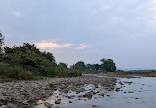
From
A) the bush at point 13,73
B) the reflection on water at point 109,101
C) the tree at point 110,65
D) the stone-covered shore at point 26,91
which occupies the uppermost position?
the tree at point 110,65

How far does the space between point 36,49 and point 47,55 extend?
7160mm

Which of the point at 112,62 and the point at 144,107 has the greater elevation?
the point at 112,62

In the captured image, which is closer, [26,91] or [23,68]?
[26,91]

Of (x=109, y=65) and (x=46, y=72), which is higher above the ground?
(x=109, y=65)

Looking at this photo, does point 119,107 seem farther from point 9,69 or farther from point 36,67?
point 36,67

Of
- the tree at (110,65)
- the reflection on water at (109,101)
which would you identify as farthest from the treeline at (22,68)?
the tree at (110,65)

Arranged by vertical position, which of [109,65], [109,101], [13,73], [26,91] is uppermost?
[109,65]

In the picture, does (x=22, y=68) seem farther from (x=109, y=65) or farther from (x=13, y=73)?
(x=109, y=65)

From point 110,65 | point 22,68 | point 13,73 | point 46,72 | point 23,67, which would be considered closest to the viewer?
point 13,73

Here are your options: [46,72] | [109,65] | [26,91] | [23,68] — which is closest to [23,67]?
[23,68]

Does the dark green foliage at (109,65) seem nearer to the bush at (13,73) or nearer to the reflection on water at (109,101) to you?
the bush at (13,73)

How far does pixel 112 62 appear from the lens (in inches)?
6171

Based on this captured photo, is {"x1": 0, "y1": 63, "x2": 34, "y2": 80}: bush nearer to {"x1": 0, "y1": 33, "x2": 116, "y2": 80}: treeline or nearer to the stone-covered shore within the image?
{"x1": 0, "y1": 33, "x2": 116, "y2": 80}: treeline

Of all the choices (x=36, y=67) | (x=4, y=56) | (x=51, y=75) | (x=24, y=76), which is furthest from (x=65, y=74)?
(x=24, y=76)
